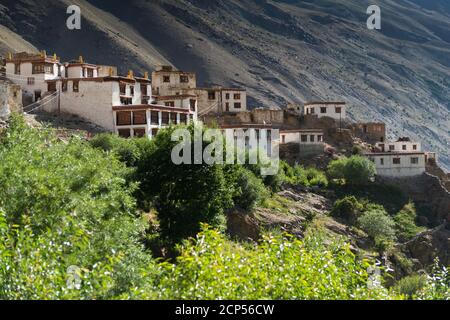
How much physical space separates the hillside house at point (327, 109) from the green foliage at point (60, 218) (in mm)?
32814

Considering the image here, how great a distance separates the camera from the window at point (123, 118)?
63.4m

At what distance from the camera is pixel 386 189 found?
2808 inches

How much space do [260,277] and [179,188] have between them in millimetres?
25007

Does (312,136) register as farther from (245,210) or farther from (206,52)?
(206,52)

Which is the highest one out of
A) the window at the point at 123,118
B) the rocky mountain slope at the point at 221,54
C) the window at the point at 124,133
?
the rocky mountain slope at the point at 221,54

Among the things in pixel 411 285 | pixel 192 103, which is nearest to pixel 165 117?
pixel 192 103

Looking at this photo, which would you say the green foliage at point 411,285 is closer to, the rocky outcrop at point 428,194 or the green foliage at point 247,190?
the green foliage at point 247,190

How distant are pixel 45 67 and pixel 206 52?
317 ft

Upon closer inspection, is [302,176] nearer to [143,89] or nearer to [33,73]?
[143,89]

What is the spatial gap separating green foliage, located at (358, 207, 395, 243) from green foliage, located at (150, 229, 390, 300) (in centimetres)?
3772

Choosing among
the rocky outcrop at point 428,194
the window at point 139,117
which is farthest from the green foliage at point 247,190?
the rocky outcrop at point 428,194

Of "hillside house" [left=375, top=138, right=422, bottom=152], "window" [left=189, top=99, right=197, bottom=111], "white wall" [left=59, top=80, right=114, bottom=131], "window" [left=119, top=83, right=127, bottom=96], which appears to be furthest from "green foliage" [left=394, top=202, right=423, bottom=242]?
"white wall" [left=59, top=80, right=114, bottom=131]

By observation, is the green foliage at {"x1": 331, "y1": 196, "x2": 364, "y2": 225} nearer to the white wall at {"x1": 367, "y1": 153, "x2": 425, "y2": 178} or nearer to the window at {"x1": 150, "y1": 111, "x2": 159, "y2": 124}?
the white wall at {"x1": 367, "y1": 153, "x2": 425, "y2": 178}
